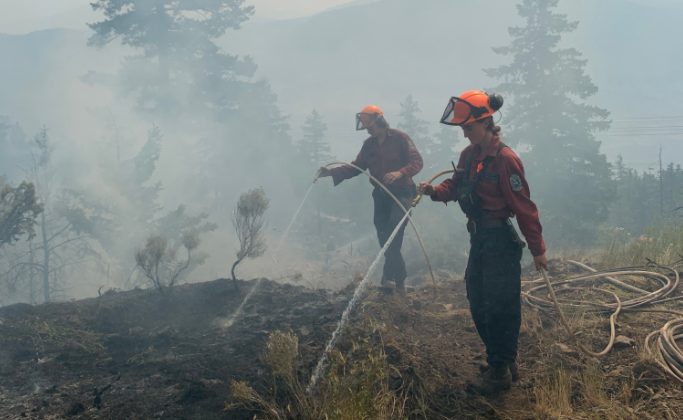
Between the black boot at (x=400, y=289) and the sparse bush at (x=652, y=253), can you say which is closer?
the sparse bush at (x=652, y=253)

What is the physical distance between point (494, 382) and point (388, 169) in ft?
12.0

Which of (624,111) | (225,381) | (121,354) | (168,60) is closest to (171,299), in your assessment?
(121,354)

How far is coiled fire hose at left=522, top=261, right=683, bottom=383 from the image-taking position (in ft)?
10.8

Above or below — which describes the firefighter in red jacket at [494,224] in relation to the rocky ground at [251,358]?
above

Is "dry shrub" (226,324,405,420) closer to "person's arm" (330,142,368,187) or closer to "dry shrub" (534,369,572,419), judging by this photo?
"dry shrub" (534,369,572,419)

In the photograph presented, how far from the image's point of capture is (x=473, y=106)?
332cm

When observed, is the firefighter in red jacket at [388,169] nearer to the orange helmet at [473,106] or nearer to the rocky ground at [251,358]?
the rocky ground at [251,358]

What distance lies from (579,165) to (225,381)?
81.0 ft

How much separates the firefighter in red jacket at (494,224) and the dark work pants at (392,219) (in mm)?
2907

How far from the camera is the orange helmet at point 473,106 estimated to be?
333 cm

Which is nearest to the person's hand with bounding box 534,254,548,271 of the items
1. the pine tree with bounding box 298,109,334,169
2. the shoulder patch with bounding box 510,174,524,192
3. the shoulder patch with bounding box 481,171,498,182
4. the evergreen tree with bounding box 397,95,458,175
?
the shoulder patch with bounding box 510,174,524,192

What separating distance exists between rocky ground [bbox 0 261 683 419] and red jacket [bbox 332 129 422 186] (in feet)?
6.15

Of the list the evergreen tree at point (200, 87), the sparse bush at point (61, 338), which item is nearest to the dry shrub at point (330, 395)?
the sparse bush at point (61, 338)

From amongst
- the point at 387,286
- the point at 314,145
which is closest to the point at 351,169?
the point at 387,286
